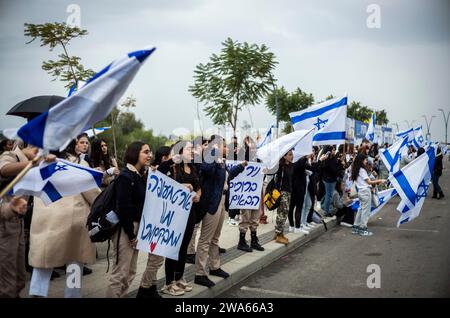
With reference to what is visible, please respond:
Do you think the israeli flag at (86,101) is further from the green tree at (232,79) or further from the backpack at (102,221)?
the green tree at (232,79)

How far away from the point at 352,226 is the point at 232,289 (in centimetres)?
533

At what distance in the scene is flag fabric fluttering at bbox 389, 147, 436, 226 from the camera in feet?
27.5

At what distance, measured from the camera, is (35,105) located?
17.6 feet

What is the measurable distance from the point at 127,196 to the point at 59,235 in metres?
0.89

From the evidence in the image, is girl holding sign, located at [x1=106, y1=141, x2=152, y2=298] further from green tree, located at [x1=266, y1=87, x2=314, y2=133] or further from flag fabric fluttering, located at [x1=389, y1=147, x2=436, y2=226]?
green tree, located at [x1=266, y1=87, x2=314, y2=133]

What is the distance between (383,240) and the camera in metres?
8.73

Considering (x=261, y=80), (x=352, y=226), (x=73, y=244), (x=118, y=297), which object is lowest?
(x=352, y=226)

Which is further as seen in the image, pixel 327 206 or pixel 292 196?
pixel 327 206

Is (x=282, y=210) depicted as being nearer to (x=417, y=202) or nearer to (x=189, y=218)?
(x=417, y=202)

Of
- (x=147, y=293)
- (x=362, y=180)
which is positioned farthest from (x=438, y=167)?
(x=147, y=293)

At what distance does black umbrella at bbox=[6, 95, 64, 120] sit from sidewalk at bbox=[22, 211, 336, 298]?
2.19 m

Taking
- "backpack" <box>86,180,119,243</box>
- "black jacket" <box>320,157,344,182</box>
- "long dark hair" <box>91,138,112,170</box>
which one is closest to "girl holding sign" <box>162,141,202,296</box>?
"backpack" <box>86,180,119,243</box>
